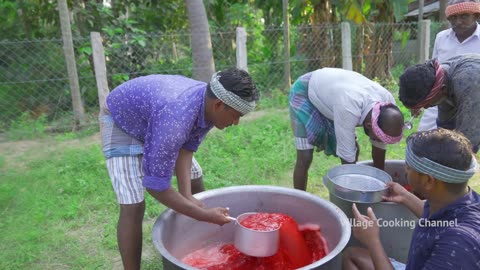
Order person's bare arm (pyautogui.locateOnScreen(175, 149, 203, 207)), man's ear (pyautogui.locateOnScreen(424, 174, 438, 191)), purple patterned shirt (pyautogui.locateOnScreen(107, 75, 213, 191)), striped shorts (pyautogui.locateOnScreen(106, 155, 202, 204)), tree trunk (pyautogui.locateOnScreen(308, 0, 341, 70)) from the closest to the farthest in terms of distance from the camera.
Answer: man's ear (pyautogui.locateOnScreen(424, 174, 438, 191)) < purple patterned shirt (pyautogui.locateOnScreen(107, 75, 213, 191)) < striped shorts (pyautogui.locateOnScreen(106, 155, 202, 204)) < person's bare arm (pyautogui.locateOnScreen(175, 149, 203, 207)) < tree trunk (pyautogui.locateOnScreen(308, 0, 341, 70))

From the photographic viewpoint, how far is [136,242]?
6.86 ft

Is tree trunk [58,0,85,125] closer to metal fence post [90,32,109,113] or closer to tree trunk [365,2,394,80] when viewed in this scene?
metal fence post [90,32,109,113]

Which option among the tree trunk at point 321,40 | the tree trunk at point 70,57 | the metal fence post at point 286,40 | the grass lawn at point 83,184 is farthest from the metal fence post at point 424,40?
the tree trunk at point 70,57

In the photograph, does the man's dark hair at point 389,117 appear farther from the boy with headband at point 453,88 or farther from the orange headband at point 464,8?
the orange headband at point 464,8

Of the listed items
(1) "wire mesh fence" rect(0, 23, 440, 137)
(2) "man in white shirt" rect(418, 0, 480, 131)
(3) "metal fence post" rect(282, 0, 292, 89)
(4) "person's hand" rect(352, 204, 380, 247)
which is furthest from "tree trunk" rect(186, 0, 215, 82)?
(4) "person's hand" rect(352, 204, 380, 247)

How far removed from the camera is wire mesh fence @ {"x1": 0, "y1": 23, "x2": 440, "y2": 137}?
212 inches

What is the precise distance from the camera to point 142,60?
19.8 ft

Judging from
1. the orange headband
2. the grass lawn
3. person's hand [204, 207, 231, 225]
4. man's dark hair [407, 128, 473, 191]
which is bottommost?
the grass lawn

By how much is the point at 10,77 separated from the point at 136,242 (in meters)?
4.39

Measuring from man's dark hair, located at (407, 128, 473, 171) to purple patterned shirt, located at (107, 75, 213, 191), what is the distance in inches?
34.5

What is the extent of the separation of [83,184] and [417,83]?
281 centimetres

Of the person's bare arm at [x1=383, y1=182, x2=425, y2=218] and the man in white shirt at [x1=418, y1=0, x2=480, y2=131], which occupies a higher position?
the man in white shirt at [x1=418, y1=0, x2=480, y2=131]

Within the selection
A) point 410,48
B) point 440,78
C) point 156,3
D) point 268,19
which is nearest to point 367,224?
point 440,78

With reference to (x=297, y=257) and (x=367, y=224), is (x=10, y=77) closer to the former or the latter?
(x=297, y=257)
